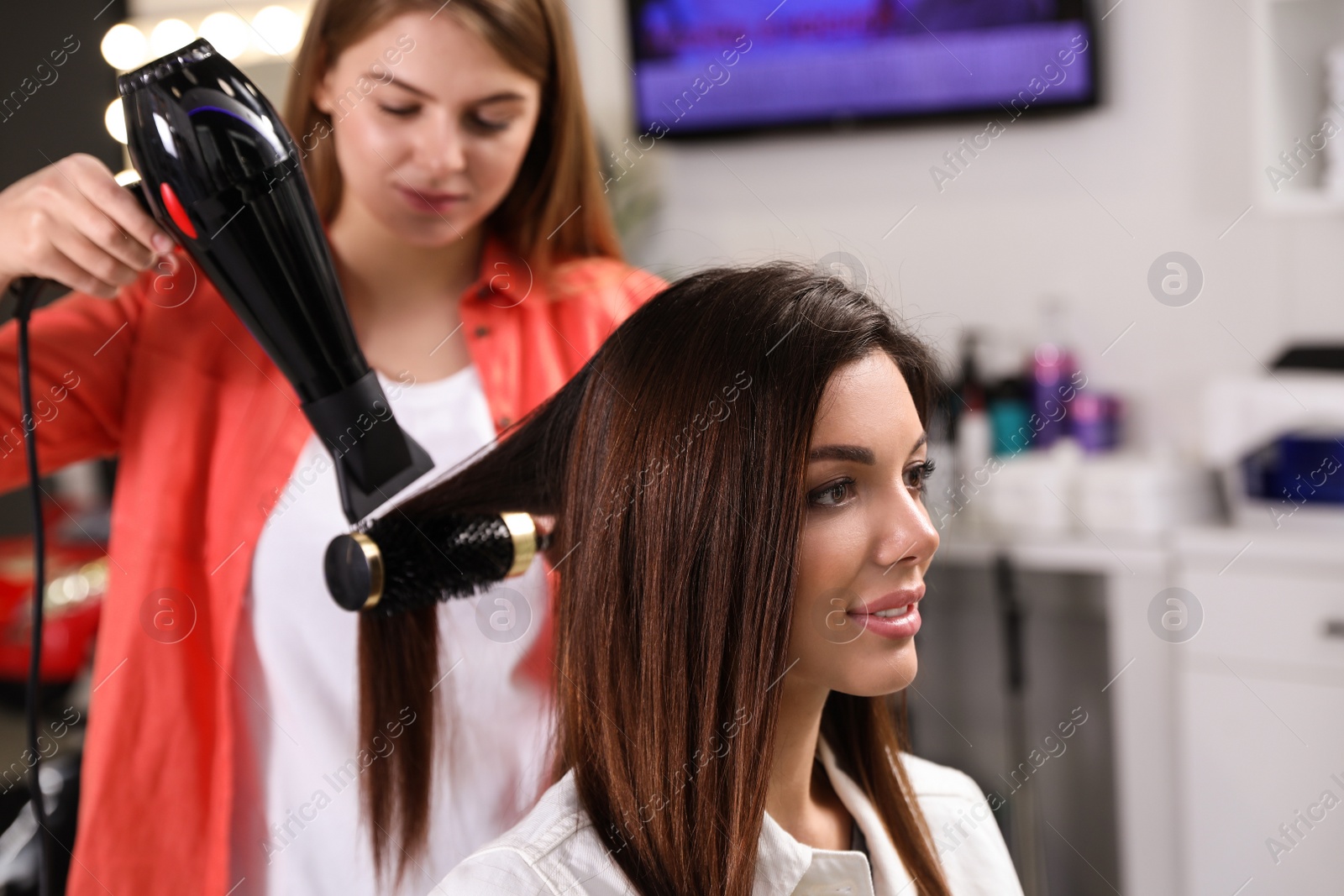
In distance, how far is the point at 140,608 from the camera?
106 cm

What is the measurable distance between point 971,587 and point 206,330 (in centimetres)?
193

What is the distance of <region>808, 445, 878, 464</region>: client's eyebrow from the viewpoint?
869 mm

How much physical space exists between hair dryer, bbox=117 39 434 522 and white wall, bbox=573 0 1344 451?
126 cm

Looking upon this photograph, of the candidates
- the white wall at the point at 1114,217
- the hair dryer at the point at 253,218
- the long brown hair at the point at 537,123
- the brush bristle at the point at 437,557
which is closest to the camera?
A: the hair dryer at the point at 253,218

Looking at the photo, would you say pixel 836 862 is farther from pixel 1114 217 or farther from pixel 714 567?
pixel 1114 217

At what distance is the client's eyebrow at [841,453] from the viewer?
87 centimetres

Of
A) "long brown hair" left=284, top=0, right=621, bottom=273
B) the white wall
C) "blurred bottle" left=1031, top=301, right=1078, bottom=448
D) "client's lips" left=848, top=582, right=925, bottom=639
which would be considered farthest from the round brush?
"blurred bottle" left=1031, top=301, right=1078, bottom=448

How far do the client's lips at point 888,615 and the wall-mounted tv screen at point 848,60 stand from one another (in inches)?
67.3

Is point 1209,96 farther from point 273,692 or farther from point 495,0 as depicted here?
point 273,692

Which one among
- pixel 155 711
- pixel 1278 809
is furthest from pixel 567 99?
pixel 1278 809

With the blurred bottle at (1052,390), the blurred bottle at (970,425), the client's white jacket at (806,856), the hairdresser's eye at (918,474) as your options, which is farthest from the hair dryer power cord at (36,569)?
the blurred bottle at (1052,390)

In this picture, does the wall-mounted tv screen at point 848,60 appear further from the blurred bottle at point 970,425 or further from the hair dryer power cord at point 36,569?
the hair dryer power cord at point 36,569

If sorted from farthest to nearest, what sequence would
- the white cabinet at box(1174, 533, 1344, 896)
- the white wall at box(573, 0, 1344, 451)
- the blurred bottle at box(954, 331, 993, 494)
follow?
the blurred bottle at box(954, 331, 993, 494), the white wall at box(573, 0, 1344, 451), the white cabinet at box(1174, 533, 1344, 896)

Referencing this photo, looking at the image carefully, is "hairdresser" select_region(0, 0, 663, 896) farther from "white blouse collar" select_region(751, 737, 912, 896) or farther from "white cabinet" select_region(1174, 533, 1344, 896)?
"white cabinet" select_region(1174, 533, 1344, 896)
